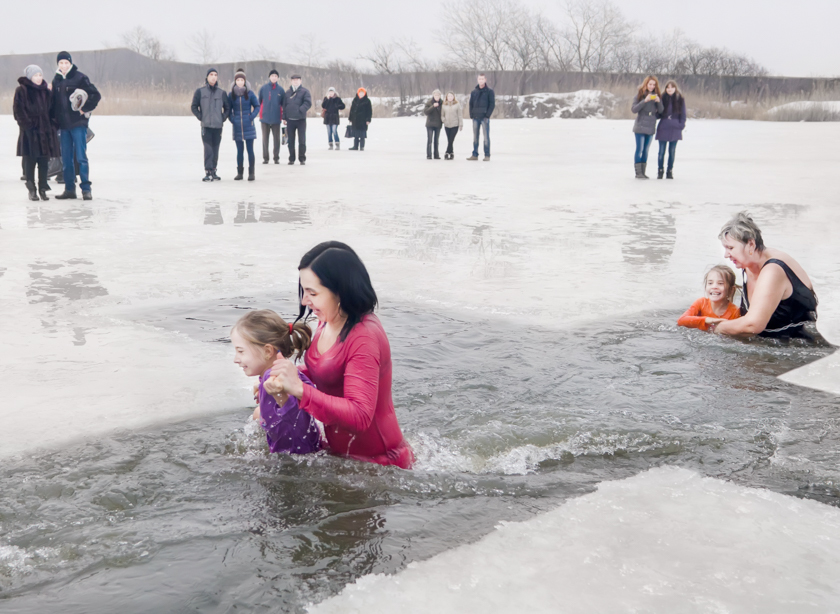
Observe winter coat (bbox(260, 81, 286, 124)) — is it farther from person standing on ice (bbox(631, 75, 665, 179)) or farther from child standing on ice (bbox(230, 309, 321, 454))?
child standing on ice (bbox(230, 309, 321, 454))

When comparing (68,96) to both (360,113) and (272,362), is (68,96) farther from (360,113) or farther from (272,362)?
(360,113)

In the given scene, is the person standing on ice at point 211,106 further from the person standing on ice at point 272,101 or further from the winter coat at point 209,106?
the person standing on ice at point 272,101

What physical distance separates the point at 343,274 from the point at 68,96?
27.7 ft

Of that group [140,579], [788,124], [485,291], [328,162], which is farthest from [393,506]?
[788,124]

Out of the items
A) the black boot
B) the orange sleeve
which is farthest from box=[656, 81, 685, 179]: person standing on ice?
the black boot

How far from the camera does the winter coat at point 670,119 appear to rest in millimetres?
12875

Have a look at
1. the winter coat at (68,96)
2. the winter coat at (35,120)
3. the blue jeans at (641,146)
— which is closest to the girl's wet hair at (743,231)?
the winter coat at (68,96)

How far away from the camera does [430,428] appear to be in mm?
3611

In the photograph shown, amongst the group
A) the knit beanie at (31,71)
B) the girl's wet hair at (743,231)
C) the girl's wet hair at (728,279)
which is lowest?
the girl's wet hair at (728,279)

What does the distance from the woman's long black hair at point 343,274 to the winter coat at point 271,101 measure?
1274cm

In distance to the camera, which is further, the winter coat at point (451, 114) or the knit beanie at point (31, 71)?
the winter coat at point (451, 114)

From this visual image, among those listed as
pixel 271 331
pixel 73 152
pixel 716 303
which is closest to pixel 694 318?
pixel 716 303

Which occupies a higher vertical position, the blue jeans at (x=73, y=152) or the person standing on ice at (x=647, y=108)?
the person standing on ice at (x=647, y=108)

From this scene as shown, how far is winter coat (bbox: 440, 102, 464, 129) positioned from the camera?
1671cm
